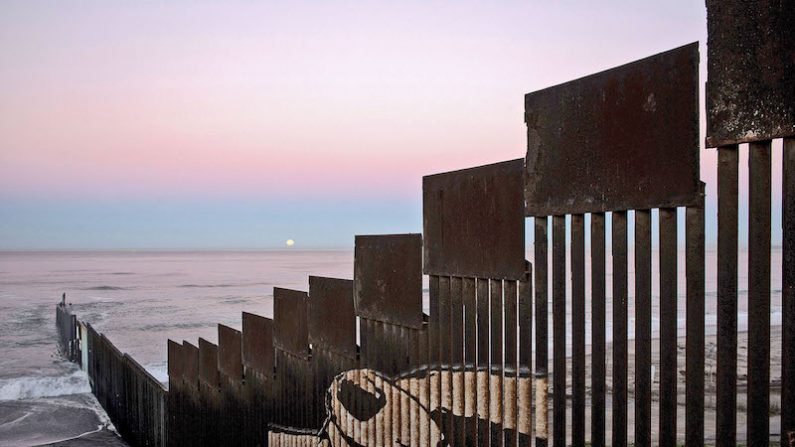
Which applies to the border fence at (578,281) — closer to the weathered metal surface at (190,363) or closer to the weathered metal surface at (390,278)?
the weathered metal surface at (390,278)

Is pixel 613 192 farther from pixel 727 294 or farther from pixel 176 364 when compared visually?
pixel 176 364

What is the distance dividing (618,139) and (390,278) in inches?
68.3

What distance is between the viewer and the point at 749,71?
2102mm

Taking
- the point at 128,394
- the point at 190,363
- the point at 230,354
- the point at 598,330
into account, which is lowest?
the point at 128,394

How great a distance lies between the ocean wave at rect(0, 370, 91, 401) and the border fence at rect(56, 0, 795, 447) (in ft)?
44.1

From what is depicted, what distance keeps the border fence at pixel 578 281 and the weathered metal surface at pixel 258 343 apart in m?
0.45

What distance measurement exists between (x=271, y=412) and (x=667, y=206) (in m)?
3.89

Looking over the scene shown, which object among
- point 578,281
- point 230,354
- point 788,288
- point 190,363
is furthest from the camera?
point 190,363

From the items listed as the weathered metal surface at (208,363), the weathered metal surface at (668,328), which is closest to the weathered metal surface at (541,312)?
the weathered metal surface at (668,328)

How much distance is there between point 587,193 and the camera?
2631mm

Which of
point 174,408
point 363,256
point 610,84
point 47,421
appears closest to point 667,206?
point 610,84

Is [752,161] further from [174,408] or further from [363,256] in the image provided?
[174,408]

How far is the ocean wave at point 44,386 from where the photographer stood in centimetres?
1609

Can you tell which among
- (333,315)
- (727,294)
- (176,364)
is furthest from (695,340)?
(176,364)
